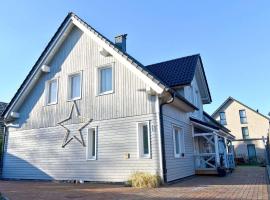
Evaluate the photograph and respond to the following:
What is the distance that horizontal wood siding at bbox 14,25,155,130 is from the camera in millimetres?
12078

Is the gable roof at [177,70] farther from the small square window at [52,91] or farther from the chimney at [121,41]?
the small square window at [52,91]

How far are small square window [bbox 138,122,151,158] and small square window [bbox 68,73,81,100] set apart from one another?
4.34m

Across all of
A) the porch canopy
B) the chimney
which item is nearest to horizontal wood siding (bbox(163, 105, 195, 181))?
the porch canopy

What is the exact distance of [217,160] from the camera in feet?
46.4

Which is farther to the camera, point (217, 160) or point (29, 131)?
point (29, 131)

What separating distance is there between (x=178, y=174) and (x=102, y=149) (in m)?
3.80

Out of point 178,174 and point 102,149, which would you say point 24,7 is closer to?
point 102,149

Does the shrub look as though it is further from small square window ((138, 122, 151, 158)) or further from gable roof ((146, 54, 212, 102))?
gable roof ((146, 54, 212, 102))

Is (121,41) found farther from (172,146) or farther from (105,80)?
(172,146)

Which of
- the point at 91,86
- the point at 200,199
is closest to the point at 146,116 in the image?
the point at 91,86

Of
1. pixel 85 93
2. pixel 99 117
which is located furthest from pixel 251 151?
pixel 85 93

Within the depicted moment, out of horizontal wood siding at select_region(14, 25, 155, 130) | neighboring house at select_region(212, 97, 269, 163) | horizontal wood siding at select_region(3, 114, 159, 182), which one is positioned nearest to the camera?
horizontal wood siding at select_region(3, 114, 159, 182)

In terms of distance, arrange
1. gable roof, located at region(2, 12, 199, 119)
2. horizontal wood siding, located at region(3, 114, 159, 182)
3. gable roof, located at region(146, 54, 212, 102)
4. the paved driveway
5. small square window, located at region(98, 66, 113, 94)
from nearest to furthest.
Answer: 1. the paved driveway
2. horizontal wood siding, located at region(3, 114, 159, 182)
3. gable roof, located at region(2, 12, 199, 119)
4. small square window, located at region(98, 66, 113, 94)
5. gable roof, located at region(146, 54, 212, 102)

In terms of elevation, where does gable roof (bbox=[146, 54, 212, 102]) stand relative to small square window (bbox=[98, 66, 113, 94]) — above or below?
above
